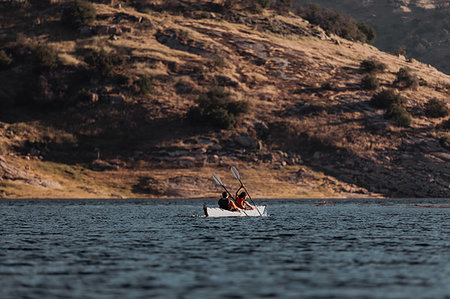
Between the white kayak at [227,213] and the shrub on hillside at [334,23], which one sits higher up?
the shrub on hillside at [334,23]

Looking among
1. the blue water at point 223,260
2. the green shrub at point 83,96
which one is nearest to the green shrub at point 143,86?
the green shrub at point 83,96

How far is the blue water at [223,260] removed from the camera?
17312 mm

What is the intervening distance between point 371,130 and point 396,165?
9.26 m

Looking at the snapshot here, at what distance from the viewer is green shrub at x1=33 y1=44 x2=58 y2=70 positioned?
102312mm

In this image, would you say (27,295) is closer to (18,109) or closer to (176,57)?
(18,109)

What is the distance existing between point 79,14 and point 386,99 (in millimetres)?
57379

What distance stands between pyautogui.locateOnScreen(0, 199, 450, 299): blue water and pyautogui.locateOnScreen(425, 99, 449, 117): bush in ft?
231

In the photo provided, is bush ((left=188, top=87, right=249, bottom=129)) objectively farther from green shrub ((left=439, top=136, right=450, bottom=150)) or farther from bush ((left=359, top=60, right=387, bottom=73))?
green shrub ((left=439, top=136, right=450, bottom=150))

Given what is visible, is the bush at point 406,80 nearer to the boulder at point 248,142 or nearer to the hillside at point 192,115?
the hillside at point 192,115

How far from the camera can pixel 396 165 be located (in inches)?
3629

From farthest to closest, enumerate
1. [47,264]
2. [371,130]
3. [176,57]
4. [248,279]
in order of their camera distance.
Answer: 1. [176,57]
2. [371,130]
3. [47,264]
4. [248,279]

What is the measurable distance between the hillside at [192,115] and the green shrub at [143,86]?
0.71ft

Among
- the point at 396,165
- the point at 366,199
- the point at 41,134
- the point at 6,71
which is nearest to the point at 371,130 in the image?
the point at 396,165

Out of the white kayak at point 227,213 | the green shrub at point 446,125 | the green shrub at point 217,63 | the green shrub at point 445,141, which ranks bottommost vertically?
the white kayak at point 227,213
